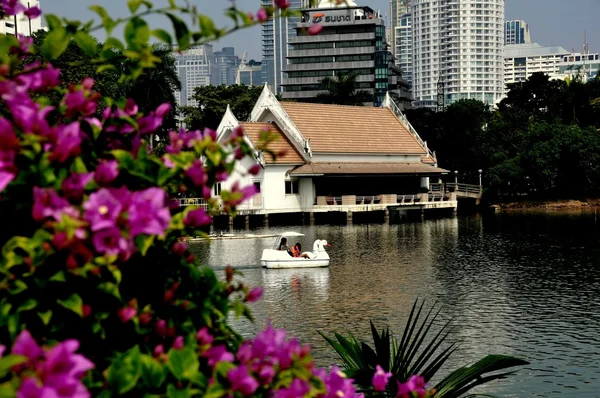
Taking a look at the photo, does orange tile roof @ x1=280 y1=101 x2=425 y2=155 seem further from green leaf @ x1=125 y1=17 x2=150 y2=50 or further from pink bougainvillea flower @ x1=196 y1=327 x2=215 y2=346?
pink bougainvillea flower @ x1=196 y1=327 x2=215 y2=346

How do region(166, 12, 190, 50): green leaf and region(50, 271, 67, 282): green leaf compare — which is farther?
region(166, 12, 190, 50): green leaf

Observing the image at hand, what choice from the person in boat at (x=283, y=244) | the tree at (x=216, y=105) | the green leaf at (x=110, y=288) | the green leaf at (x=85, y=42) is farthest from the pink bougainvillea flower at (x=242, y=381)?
the tree at (x=216, y=105)

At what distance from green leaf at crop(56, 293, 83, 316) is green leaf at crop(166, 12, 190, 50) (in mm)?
1162

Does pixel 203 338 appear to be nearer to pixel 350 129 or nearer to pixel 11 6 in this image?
pixel 11 6

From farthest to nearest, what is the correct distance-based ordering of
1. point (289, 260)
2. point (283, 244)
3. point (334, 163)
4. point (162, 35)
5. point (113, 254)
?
point (334, 163) < point (283, 244) < point (289, 260) < point (162, 35) < point (113, 254)

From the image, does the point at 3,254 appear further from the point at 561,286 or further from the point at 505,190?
the point at 505,190

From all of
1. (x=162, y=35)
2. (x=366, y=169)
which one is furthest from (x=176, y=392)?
(x=366, y=169)

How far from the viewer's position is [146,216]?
2.90 m

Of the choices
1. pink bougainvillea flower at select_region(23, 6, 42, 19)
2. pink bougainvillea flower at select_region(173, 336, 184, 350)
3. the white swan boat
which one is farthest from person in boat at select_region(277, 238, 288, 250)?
pink bougainvillea flower at select_region(173, 336, 184, 350)

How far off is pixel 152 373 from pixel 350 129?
6036 cm

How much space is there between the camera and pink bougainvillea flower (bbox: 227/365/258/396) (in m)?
2.96

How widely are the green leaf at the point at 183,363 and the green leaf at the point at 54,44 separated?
1291mm

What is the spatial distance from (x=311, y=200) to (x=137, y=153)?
55.0 metres

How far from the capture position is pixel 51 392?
7.77 feet
